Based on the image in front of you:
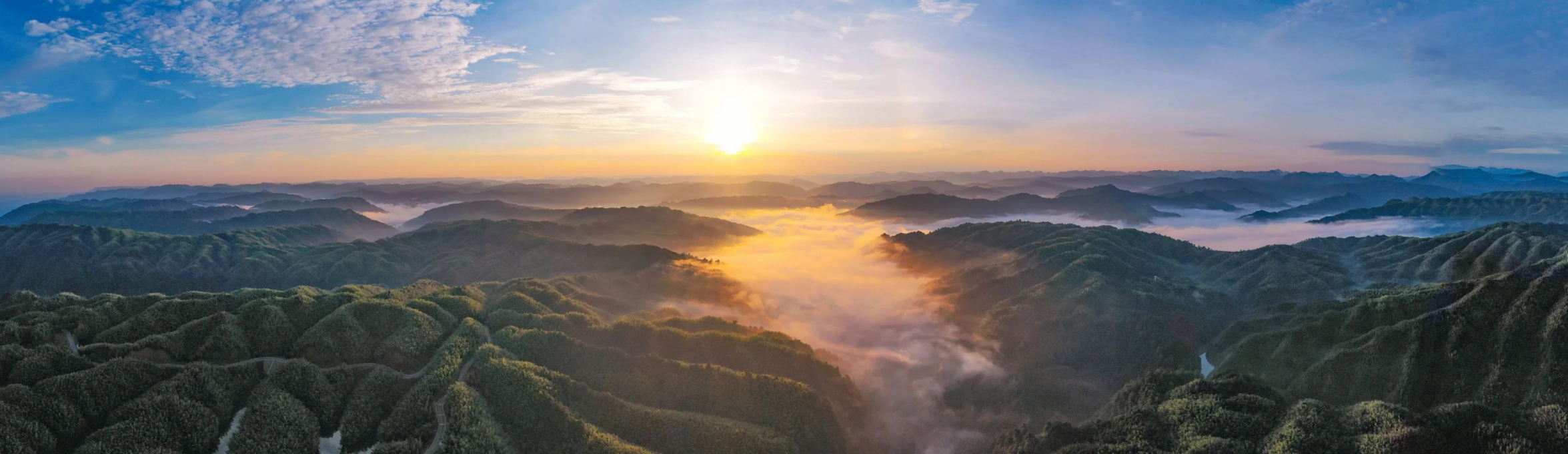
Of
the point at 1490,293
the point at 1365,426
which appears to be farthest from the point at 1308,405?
the point at 1490,293

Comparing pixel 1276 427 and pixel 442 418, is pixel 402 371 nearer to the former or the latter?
pixel 442 418

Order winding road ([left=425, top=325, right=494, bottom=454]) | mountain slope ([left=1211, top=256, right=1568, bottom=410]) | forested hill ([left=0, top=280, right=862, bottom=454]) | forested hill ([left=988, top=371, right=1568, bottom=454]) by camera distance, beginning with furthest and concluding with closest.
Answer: mountain slope ([left=1211, top=256, right=1568, bottom=410]) → winding road ([left=425, top=325, right=494, bottom=454]) → forested hill ([left=0, top=280, right=862, bottom=454]) → forested hill ([left=988, top=371, right=1568, bottom=454])

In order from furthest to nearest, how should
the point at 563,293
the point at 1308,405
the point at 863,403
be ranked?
the point at 563,293
the point at 863,403
the point at 1308,405

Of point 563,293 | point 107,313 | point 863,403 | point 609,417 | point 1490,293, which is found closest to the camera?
point 609,417

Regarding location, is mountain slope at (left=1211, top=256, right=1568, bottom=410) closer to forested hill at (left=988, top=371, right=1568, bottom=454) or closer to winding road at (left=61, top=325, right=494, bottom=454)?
forested hill at (left=988, top=371, right=1568, bottom=454)

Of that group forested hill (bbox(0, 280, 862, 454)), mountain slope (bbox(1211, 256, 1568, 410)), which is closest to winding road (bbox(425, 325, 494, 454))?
forested hill (bbox(0, 280, 862, 454))

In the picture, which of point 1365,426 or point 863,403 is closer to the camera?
point 1365,426

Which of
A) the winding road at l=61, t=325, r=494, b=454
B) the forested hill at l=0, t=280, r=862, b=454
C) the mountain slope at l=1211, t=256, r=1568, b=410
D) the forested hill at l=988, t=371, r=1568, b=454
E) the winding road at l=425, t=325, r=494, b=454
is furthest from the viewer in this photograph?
the mountain slope at l=1211, t=256, r=1568, b=410

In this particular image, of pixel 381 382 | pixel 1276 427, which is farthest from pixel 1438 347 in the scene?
pixel 381 382

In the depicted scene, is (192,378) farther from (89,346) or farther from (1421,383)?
(1421,383)
